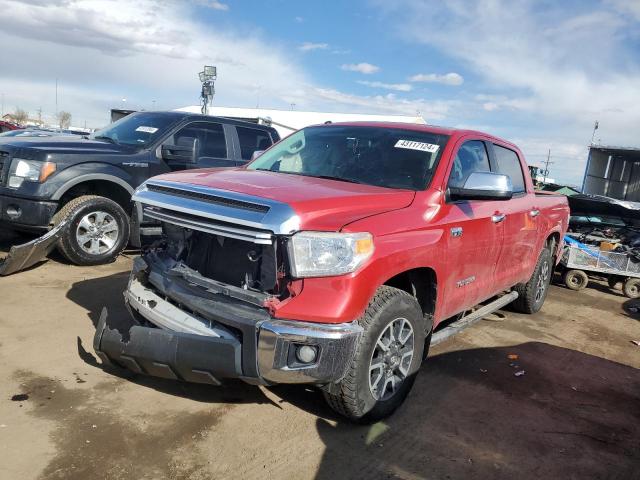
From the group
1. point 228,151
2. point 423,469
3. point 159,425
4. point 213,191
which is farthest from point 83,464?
point 228,151

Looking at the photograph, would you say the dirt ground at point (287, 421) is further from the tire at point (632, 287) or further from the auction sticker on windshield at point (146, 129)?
the tire at point (632, 287)

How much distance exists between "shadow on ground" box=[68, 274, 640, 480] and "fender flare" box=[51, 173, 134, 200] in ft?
5.47

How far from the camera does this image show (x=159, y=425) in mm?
3150

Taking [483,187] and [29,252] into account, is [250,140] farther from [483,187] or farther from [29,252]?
[483,187]

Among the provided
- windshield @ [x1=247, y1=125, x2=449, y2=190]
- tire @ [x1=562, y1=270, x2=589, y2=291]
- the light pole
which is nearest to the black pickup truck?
windshield @ [x1=247, y1=125, x2=449, y2=190]

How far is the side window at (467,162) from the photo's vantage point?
13.2 feet

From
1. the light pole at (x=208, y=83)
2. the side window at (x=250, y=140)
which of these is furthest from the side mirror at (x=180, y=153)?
the light pole at (x=208, y=83)

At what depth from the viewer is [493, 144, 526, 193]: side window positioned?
5.11 m

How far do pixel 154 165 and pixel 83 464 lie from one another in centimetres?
455

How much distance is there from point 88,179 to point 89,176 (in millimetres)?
36

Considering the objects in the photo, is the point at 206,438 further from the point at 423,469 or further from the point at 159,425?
the point at 423,469

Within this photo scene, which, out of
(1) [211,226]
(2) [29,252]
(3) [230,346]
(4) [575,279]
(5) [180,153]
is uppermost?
(5) [180,153]

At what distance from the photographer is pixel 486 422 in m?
3.62

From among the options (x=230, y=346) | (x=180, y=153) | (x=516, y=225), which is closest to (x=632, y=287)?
(x=516, y=225)
